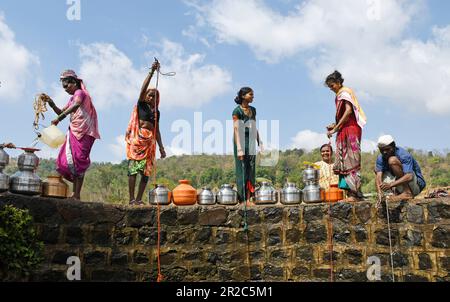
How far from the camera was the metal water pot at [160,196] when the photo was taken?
525cm

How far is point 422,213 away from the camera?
4551 millimetres

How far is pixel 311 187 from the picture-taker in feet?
17.2

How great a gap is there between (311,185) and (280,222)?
58 centimetres

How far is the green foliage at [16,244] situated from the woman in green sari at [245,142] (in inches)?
95.5

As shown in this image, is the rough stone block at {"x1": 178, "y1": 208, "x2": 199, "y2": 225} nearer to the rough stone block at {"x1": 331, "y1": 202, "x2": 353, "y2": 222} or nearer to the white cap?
the rough stone block at {"x1": 331, "y1": 202, "x2": 353, "y2": 222}

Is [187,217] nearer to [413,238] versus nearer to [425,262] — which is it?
[413,238]

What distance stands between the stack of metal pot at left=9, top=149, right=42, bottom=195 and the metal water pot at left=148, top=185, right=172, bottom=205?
4.24 feet

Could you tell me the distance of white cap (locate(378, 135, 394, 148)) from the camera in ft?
15.4

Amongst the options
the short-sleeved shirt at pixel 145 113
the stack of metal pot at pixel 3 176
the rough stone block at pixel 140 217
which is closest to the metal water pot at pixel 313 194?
the rough stone block at pixel 140 217

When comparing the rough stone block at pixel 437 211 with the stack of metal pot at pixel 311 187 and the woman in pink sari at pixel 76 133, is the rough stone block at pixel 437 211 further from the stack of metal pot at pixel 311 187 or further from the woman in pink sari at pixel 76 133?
the woman in pink sari at pixel 76 133

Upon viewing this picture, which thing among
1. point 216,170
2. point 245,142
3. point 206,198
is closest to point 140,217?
point 206,198

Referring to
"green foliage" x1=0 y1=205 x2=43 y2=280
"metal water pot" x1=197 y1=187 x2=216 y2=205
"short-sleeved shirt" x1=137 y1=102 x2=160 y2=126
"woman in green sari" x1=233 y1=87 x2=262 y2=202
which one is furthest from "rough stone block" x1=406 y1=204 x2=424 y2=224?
"green foliage" x1=0 y1=205 x2=43 y2=280

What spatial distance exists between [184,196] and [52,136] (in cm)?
159

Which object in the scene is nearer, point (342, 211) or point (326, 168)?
point (342, 211)
